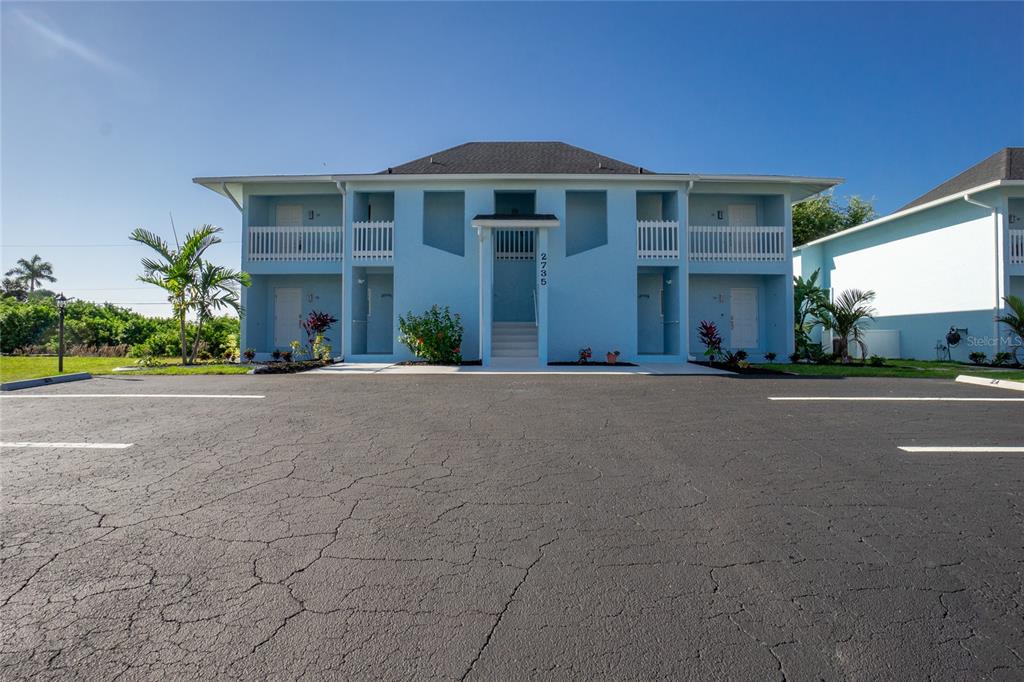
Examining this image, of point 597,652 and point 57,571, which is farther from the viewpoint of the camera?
point 57,571

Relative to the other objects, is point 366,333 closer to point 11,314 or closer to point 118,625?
point 11,314

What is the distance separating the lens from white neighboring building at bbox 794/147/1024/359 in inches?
625

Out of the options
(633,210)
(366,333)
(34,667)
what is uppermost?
(633,210)

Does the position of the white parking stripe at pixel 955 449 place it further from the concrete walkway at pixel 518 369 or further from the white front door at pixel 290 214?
the white front door at pixel 290 214

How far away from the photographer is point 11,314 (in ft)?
64.5

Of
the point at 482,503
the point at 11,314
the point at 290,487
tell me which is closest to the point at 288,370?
the point at 290,487

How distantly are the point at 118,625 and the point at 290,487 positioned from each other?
1.78 meters

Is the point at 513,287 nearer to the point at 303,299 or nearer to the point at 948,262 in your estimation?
the point at 303,299

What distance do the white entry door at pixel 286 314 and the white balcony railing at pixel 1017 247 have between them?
22895 mm

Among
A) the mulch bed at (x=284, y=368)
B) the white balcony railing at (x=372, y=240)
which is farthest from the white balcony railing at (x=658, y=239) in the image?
the mulch bed at (x=284, y=368)

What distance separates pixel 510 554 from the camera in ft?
9.57

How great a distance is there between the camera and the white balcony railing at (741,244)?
16.9 meters

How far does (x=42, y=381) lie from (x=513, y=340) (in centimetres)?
1063

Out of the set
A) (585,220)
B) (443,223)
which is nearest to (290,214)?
(443,223)
